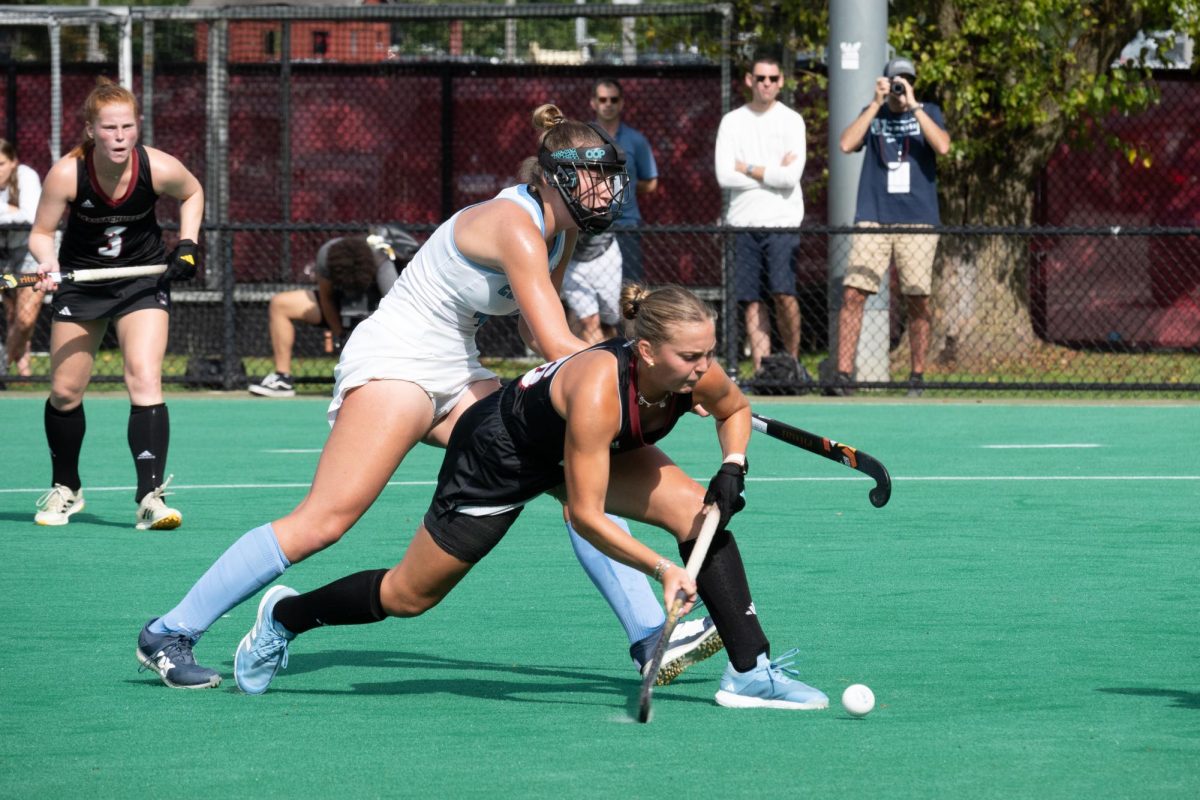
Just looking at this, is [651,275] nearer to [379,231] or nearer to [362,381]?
[379,231]

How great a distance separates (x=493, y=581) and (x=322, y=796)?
284 centimetres

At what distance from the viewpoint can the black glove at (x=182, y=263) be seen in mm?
7902

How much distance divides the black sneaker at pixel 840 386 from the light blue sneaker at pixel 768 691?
28.1 feet

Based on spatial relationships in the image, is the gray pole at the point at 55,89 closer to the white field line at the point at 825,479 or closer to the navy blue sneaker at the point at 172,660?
the white field line at the point at 825,479

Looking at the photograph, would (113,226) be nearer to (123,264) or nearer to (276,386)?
(123,264)

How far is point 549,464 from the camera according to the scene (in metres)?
5.07

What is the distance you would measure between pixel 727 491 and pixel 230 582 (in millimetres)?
1414

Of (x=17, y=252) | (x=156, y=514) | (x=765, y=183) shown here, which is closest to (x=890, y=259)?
(x=765, y=183)

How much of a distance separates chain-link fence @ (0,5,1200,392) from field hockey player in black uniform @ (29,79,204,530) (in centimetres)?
731

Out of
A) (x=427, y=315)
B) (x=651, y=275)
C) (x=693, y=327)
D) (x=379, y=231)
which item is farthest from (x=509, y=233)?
(x=651, y=275)

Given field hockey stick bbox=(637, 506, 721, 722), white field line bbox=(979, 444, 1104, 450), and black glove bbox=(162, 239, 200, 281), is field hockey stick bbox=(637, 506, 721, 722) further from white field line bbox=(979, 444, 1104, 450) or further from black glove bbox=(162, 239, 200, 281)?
white field line bbox=(979, 444, 1104, 450)

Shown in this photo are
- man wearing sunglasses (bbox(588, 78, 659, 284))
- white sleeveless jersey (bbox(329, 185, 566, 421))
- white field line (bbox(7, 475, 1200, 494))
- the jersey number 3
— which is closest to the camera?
white sleeveless jersey (bbox(329, 185, 566, 421))

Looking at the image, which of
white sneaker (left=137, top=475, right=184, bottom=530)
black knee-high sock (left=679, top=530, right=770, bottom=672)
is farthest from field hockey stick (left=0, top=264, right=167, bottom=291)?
black knee-high sock (left=679, top=530, right=770, bottom=672)

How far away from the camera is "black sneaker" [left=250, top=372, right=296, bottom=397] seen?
1371 cm
